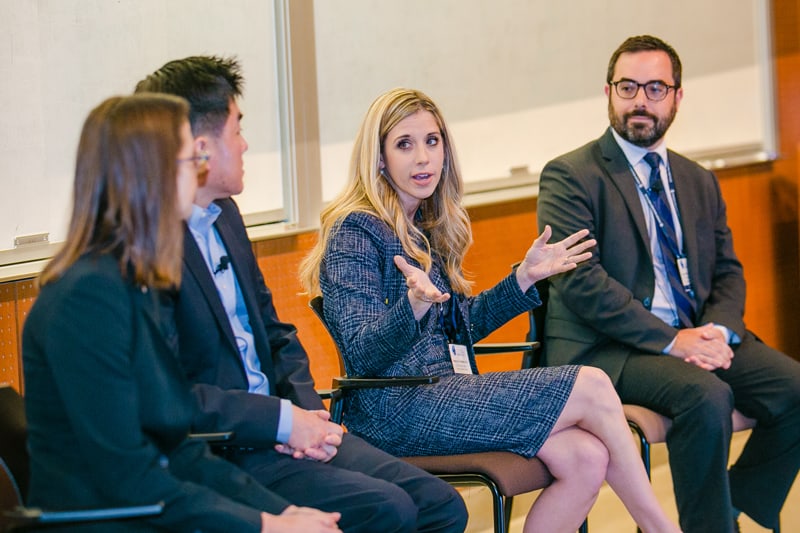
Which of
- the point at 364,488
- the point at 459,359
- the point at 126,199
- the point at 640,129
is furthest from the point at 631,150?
the point at 126,199

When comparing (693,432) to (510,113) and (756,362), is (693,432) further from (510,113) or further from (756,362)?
(510,113)

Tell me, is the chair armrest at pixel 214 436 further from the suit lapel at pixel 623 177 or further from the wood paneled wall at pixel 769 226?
the wood paneled wall at pixel 769 226

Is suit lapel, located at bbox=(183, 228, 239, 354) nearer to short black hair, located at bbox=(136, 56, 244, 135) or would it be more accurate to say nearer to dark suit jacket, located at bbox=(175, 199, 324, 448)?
dark suit jacket, located at bbox=(175, 199, 324, 448)

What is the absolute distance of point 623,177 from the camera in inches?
145

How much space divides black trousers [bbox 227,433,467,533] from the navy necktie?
4.69ft

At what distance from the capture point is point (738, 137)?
5477 millimetres

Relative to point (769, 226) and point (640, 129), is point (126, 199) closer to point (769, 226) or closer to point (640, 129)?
point (640, 129)

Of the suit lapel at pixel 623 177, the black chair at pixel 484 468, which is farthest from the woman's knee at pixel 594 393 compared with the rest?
the suit lapel at pixel 623 177

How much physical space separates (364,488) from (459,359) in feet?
2.51

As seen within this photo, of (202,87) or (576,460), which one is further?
(576,460)

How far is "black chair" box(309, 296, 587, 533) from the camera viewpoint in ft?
8.81

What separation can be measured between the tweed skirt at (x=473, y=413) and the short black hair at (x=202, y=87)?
87 centimetres

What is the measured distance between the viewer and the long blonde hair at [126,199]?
74.9 inches

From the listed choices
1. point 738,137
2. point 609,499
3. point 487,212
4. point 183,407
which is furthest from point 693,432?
point 738,137
